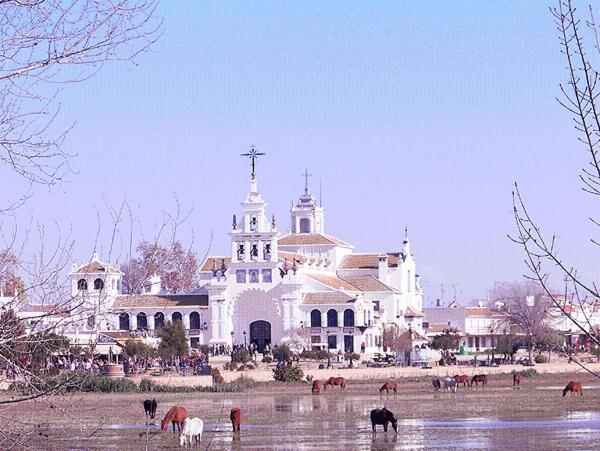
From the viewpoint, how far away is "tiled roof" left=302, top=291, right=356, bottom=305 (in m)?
107

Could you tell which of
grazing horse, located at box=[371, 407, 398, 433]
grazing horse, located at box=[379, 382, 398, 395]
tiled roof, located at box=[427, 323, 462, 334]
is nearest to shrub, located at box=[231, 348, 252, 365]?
grazing horse, located at box=[379, 382, 398, 395]

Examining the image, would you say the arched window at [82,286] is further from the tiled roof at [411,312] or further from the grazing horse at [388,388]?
the tiled roof at [411,312]

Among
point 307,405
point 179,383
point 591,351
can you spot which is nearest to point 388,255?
point 591,351

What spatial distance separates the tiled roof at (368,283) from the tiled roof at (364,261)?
2526 millimetres

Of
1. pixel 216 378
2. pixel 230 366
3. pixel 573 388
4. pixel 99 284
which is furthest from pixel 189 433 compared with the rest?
pixel 230 366

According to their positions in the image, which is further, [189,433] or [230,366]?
[230,366]

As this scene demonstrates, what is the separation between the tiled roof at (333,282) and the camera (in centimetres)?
11225

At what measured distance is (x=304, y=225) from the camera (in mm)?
132750

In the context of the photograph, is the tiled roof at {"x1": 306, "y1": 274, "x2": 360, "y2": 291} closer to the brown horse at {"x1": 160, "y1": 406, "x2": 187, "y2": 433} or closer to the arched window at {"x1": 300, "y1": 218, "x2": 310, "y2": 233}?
the arched window at {"x1": 300, "y1": 218, "x2": 310, "y2": 233}

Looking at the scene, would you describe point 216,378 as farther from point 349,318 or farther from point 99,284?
point 99,284

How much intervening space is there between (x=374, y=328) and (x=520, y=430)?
74.6m

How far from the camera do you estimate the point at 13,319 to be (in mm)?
10055

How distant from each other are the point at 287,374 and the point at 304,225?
61.5 metres

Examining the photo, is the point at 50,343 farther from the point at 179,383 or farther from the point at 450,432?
the point at 179,383
